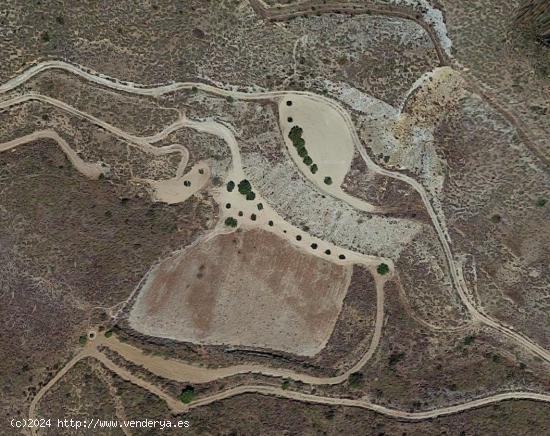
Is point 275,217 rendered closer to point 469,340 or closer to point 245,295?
point 245,295

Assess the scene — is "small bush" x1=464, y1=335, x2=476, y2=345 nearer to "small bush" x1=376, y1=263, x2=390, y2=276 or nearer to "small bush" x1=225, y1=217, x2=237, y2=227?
"small bush" x1=376, y1=263, x2=390, y2=276

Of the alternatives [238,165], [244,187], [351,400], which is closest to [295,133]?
[238,165]

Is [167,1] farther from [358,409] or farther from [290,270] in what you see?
[358,409]

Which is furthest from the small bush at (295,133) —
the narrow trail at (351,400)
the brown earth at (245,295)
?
the narrow trail at (351,400)

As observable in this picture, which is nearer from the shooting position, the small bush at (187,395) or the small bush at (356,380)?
the small bush at (187,395)

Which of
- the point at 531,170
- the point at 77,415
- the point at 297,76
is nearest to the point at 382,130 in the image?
the point at 297,76

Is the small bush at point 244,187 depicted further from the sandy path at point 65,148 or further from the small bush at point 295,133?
the sandy path at point 65,148
